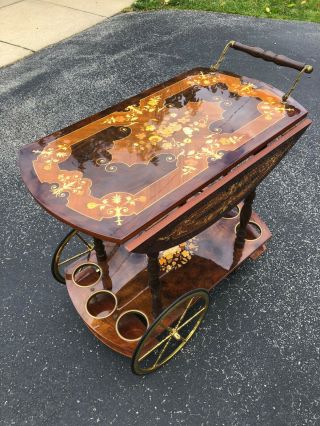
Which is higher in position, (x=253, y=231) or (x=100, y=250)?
(x=253, y=231)

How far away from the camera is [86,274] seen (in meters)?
2.45

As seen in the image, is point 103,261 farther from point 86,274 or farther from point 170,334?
point 170,334

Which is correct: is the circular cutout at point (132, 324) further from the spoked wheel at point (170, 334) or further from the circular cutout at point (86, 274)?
the circular cutout at point (86, 274)

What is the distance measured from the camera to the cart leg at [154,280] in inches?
72.8

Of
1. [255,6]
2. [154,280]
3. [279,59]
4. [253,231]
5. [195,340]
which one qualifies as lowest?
[195,340]

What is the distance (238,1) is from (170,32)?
1672 millimetres

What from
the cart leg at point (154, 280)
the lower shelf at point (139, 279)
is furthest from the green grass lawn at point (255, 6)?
the cart leg at point (154, 280)

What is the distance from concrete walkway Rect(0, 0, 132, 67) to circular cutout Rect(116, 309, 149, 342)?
13.9 feet

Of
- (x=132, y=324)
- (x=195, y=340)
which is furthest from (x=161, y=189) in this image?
(x=195, y=340)

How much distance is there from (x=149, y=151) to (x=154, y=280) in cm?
67

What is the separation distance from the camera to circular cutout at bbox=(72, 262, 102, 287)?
239 cm

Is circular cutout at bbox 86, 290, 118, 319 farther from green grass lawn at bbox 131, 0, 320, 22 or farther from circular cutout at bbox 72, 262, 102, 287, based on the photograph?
green grass lawn at bbox 131, 0, 320, 22

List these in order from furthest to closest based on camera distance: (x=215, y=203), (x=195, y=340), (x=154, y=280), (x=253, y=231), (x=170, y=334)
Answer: (x=253, y=231), (x=195, y=340), (x=170, y=334), (x=154, y=280), (x=215, y=203)

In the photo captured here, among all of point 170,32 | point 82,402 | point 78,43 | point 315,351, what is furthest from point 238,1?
point 82,402
